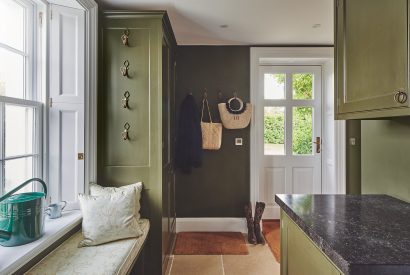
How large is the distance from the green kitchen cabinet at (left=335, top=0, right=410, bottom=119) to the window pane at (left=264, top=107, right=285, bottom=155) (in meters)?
1.99

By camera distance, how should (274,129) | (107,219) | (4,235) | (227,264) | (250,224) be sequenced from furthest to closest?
(274,129) → (250,224) → (227,264) → (107,219) → (4,235)

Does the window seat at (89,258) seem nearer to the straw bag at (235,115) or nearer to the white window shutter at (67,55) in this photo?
the white window shutter at (67,55)

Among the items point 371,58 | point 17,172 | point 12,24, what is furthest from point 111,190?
point 371,58

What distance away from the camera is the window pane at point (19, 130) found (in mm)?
1567

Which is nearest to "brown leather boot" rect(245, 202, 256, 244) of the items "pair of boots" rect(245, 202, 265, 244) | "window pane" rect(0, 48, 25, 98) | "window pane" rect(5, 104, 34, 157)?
"pair of boots" rect(245, 202, 265, 244)

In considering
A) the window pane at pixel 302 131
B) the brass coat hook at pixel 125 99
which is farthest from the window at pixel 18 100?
the window pane at pixel 302 131

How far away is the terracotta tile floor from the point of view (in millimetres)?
2320

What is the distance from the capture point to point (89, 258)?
1.50 m

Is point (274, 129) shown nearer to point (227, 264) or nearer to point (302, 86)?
point (302, 86)

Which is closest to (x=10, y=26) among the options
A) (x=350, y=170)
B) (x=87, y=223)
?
(x=87, y=223)

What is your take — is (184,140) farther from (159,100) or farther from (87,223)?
(87,223)

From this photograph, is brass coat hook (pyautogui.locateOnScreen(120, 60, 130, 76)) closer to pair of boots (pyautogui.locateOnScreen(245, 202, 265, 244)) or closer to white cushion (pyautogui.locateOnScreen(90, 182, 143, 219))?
white cushion (pyautogui.locateOnScreen(90, 182, 143, 219))

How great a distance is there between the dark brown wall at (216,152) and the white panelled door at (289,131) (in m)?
0.49

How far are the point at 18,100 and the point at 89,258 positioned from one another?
3.55 ft
